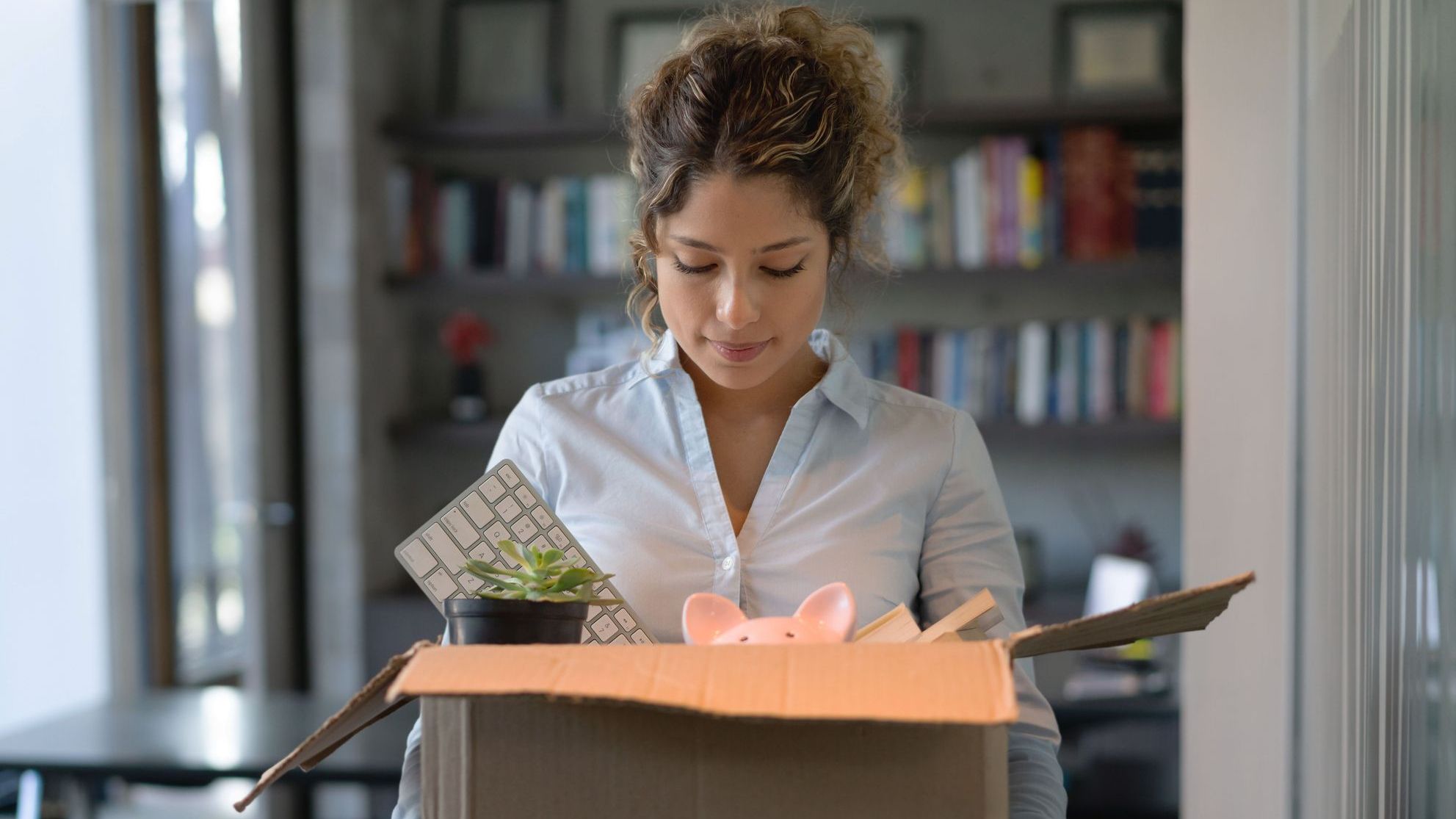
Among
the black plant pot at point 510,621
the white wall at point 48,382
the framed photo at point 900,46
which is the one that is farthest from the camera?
the framed photo at point 900,46

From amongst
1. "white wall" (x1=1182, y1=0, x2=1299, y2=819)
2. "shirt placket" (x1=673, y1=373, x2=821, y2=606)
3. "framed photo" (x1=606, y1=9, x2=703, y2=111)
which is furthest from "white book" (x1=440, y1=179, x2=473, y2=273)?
"shirt placket" (x1=673, y1=373, x2=821, y2=606)

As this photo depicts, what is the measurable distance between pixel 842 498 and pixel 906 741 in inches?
19.2

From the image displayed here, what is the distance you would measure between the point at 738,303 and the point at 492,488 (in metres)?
0.25

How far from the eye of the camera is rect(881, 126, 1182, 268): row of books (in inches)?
124

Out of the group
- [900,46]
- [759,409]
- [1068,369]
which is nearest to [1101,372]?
[1068,369]

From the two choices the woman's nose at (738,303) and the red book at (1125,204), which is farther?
the red book at (1125,204)

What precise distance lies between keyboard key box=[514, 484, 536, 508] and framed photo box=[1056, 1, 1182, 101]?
2428mm

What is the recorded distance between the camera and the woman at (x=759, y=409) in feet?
3.77

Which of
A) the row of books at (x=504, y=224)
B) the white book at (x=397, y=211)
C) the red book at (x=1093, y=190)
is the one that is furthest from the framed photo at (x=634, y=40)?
the red book at (x=1093, y=190)

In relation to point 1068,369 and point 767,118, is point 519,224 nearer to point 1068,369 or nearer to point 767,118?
point 1068,369

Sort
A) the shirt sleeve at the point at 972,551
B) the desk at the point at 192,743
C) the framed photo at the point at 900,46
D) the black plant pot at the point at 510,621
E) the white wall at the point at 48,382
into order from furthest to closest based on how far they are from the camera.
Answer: the framed photo at the point at 900,46 → the white wall at the point at 48,382 → the desk at the point at 192,743 → the shirt sleeve at the point at 972,551 → the black plant pot at the point at 510,621

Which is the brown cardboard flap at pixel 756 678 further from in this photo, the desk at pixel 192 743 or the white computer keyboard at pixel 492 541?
the desk at pixel 192 743

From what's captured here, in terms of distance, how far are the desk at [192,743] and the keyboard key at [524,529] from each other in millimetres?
1168

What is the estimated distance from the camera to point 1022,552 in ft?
10.7
